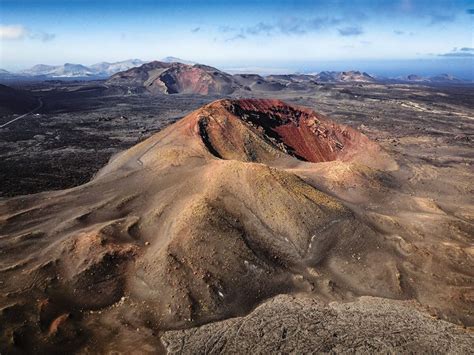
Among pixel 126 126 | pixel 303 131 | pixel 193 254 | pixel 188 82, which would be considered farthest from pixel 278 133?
pixel 188 82

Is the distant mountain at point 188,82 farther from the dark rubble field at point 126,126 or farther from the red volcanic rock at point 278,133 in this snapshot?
the red volcanic rock at point 278,133

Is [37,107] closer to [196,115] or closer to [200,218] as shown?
[196,115]

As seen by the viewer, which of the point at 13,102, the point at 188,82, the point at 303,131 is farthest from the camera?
the point at 188,82

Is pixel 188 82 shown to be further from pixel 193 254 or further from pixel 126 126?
pixel 193 254

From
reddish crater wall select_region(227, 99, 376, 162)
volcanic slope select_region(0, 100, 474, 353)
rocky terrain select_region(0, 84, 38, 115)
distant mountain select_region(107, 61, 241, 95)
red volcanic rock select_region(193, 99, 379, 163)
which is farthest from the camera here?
distant mountain select_region(107, 61, 241, 95)

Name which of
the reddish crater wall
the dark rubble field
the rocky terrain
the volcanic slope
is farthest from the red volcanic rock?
the rocky terrain

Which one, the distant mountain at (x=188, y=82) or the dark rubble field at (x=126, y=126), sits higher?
the distant mountain at (x=188, y=82)

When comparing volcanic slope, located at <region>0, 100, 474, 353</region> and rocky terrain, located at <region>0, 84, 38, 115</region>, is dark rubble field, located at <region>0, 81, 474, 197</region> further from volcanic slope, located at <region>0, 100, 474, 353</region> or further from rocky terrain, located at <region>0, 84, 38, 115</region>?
volcanic slope, located at <region>0, 100, 474, 353</region>

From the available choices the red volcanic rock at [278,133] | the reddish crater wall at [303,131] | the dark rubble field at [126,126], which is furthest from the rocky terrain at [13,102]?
the red volcanic rock at [278,133]
